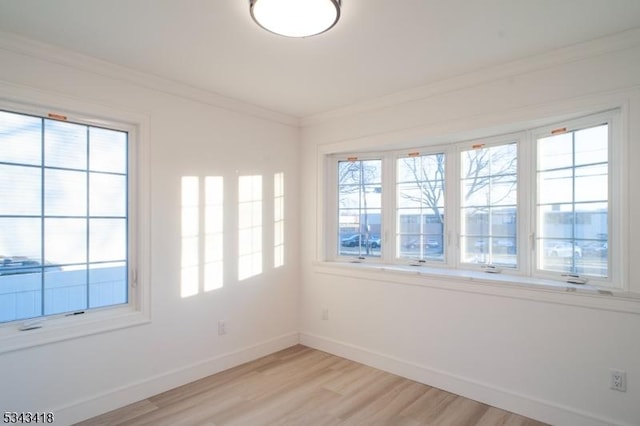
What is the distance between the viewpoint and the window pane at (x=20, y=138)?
7.70ft

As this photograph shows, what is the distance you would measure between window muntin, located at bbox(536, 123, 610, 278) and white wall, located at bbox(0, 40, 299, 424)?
95.5 inches

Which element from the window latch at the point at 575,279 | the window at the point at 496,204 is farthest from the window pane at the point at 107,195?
the window latch at the point at 575,279

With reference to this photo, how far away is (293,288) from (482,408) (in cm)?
216

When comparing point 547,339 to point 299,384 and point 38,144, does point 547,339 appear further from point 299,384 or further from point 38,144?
point 38,144

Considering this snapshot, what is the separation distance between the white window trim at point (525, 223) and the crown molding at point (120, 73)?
1025 millimetres

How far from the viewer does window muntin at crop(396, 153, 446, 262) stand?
348 cm

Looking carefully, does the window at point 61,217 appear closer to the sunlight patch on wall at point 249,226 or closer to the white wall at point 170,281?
the white wall at point 170,281

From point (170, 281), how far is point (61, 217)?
0.93 metres

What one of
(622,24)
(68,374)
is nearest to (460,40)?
(622,24)

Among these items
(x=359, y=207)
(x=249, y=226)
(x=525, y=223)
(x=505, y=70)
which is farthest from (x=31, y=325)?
(x=505, y=70)

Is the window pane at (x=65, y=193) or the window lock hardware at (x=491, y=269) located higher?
the window pane at (x=65, y=193)

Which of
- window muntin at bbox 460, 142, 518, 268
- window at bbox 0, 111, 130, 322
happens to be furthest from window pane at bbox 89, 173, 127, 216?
window muntin at bbox 460, 142, 518, 268

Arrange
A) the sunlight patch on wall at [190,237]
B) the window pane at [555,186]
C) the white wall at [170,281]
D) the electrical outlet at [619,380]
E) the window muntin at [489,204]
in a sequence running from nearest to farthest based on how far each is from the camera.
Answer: the electrical outlet at [619,380] < the white wall at [170,281] < the window pane at [555,186] < the window muntin at [489,204] < the sunlight patch on wall at [190,237]

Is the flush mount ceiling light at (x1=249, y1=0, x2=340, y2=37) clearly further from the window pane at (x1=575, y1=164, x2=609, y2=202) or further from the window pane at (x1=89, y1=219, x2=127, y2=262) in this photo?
the window pane at (x1=575, y1=164, x2=609, y2=202)
